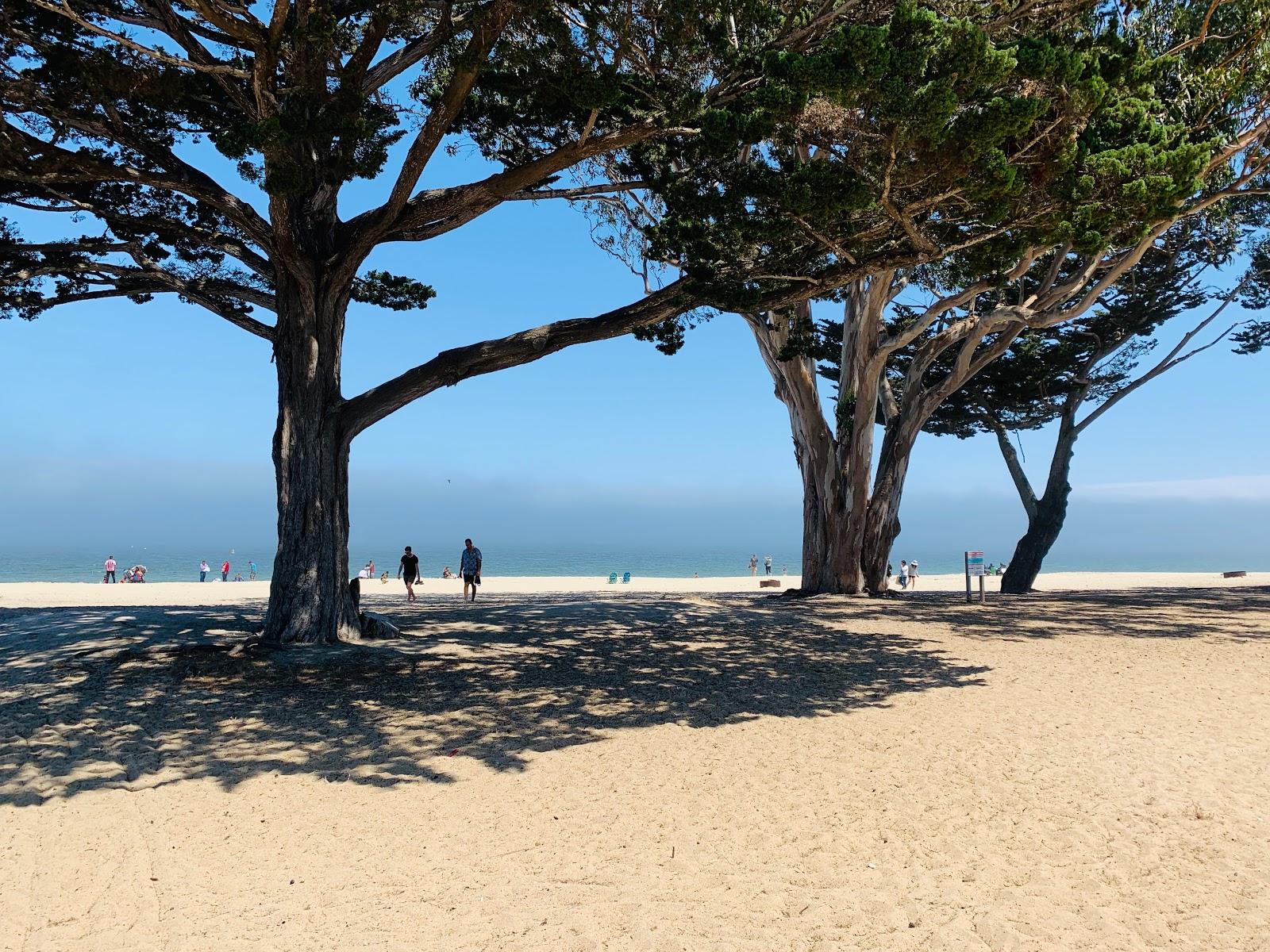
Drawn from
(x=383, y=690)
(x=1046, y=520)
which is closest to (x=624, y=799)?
(x=383, y=690)

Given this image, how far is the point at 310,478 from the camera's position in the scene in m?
9.73

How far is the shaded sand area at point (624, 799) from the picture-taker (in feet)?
12.6

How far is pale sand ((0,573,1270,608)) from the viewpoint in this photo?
823 inches

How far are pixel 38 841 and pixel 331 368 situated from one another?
665 cm

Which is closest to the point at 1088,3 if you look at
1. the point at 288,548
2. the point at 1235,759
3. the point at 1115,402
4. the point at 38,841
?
the point at 1235,759

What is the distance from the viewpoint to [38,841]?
4.61 metres

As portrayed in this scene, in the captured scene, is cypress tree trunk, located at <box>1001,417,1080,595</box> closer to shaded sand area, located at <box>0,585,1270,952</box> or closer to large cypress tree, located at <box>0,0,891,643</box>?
shaded sand area, located at <box>0,585,1270,952</box>

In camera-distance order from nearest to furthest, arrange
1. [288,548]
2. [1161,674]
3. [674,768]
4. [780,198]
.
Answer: [674,768]
[780,198]
[1161,674]
[288,548]

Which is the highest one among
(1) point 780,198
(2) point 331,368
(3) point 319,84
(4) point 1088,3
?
(4) point 1088,3

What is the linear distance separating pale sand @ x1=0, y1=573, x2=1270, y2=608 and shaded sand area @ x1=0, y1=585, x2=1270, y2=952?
40.4 ft

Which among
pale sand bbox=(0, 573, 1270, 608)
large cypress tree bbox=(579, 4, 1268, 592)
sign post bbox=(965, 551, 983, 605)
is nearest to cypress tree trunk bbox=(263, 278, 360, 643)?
large cypress tree bbox=(579, 4, 1268, 592)

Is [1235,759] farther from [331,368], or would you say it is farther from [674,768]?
[331,368]

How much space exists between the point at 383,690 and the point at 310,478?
3.15 meters

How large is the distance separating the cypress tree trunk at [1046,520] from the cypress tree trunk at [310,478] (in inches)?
658
